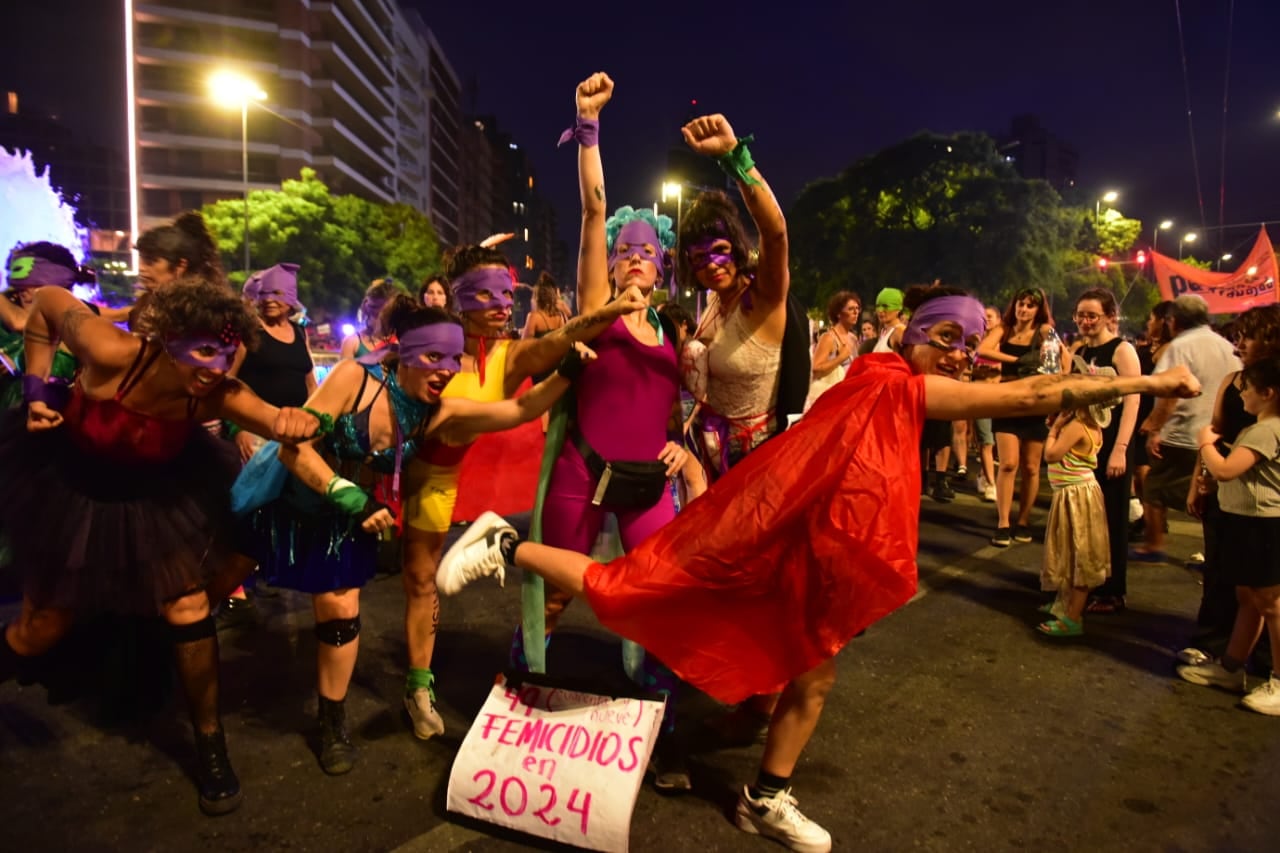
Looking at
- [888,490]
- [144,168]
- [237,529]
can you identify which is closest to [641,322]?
[888,490]

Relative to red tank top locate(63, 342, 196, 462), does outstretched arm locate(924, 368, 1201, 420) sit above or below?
above

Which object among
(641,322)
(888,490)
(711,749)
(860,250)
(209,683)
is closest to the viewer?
(888,490)

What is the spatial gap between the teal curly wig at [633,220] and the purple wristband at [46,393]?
7.11ft

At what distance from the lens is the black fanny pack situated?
9.28ft

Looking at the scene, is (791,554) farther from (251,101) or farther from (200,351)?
(251,101)

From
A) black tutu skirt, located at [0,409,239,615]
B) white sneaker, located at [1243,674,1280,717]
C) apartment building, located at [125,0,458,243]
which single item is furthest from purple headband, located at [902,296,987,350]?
apartment building, located at [125,0,458,243]

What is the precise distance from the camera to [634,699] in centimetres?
256

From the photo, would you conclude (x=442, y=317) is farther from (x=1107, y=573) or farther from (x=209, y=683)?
(x=1107, y=573)

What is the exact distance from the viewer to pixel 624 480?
111 inches

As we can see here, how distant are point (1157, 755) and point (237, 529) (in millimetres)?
3887

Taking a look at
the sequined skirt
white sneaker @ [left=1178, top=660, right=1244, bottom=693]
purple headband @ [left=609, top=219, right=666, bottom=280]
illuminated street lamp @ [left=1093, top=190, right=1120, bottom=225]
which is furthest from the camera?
illuminated street lamp @ [left=1093, top=190, right=1120, bottom=225]

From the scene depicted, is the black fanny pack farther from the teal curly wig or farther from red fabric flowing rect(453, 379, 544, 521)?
red fabric flowing rect(453, 379, 544, 521)

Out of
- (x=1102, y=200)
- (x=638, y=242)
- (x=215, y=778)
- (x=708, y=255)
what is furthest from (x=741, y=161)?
(x=1102, y=200)

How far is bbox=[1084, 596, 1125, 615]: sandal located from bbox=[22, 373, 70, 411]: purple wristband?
222 inches
